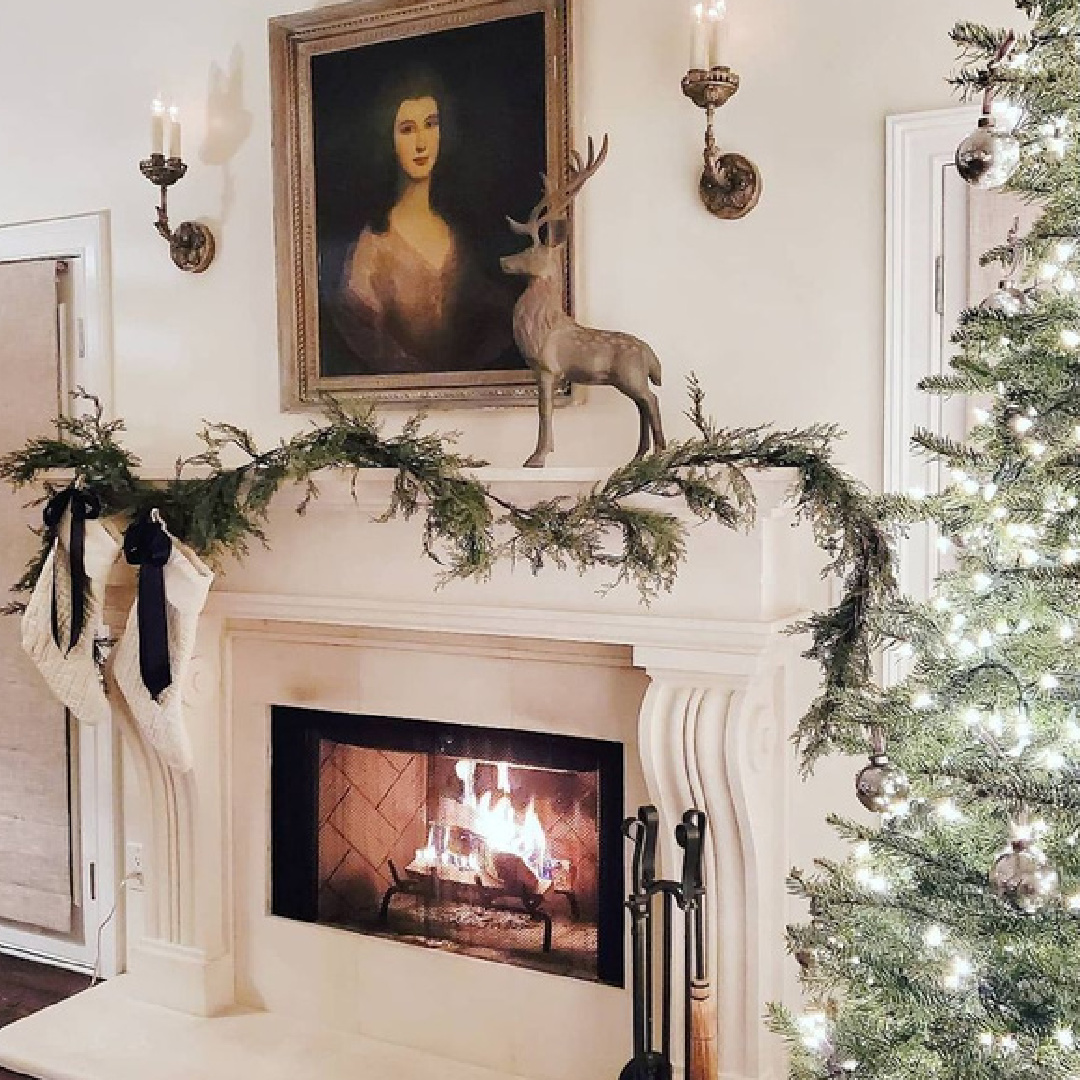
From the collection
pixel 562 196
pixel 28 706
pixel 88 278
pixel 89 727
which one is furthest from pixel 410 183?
pixel 28 706

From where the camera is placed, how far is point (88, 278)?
3371 millimetres

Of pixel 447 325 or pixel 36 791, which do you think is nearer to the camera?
pixel 447 325

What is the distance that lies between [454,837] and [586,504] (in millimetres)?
983

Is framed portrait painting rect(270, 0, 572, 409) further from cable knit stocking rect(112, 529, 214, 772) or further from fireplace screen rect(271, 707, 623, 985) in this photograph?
fireplace screen rect(271, 707, 623, 985)

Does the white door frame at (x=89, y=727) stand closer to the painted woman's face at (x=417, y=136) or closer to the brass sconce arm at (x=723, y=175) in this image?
the painted woman's face at (x=417, y=136)

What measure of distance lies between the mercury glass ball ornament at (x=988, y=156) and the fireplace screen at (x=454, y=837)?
1432 millimetres

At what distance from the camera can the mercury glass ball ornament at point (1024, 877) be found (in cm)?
156

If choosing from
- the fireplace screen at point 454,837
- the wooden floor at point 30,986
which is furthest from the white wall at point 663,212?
the wooden floor at point 30,986

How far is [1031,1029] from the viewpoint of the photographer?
164 cm

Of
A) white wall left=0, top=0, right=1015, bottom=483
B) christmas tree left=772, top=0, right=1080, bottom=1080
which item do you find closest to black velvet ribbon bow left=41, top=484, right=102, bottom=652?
white wall left=0, top=0, right=1015, bottom=483

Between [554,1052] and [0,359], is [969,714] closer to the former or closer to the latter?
[554,1052]

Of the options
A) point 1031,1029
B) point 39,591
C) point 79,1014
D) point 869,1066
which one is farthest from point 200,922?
point 1031,1029

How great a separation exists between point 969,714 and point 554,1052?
1.47m

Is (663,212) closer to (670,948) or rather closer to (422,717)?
(422,717)
